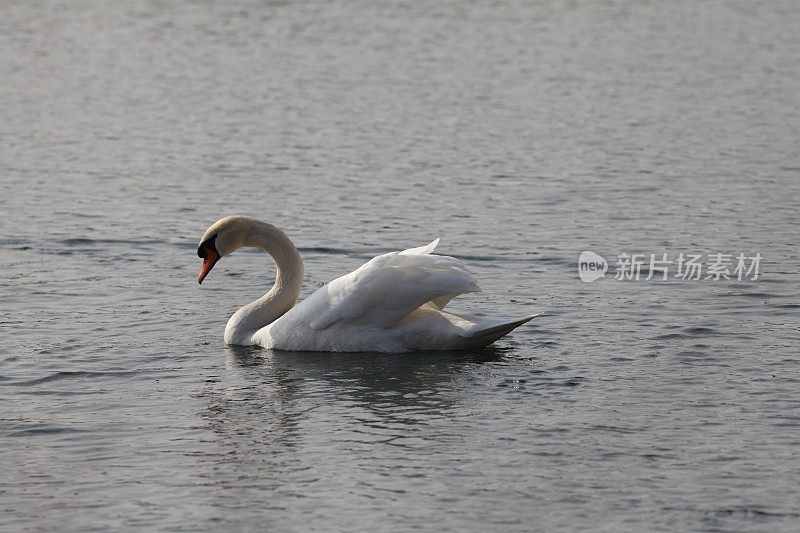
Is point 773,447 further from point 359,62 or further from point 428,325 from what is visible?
point 359,62

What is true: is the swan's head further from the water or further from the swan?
the swan

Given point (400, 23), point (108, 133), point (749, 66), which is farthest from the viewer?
point (400, 23)

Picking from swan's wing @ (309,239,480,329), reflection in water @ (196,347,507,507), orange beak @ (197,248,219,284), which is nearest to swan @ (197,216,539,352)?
swan's wing @ (309,239,480,329)

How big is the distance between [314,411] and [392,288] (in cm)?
165

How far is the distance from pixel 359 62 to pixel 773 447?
21512 mm

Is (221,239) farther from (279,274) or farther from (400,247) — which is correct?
(400,247)

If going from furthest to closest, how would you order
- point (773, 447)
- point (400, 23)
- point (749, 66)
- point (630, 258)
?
1. point (400, 23)
2. point (749, 66)
3. point (630, 258)
4. point (773, 447)

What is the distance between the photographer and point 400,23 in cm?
3666

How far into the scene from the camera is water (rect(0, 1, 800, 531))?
915cm

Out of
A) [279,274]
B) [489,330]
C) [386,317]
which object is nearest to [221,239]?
[279,274]

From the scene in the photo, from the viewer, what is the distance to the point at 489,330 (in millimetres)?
11914

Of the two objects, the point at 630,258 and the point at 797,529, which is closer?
the point at 797,529

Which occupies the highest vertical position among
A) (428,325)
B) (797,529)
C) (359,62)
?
(359,62)

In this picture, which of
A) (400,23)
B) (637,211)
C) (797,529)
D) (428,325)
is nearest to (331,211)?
(637,211)
